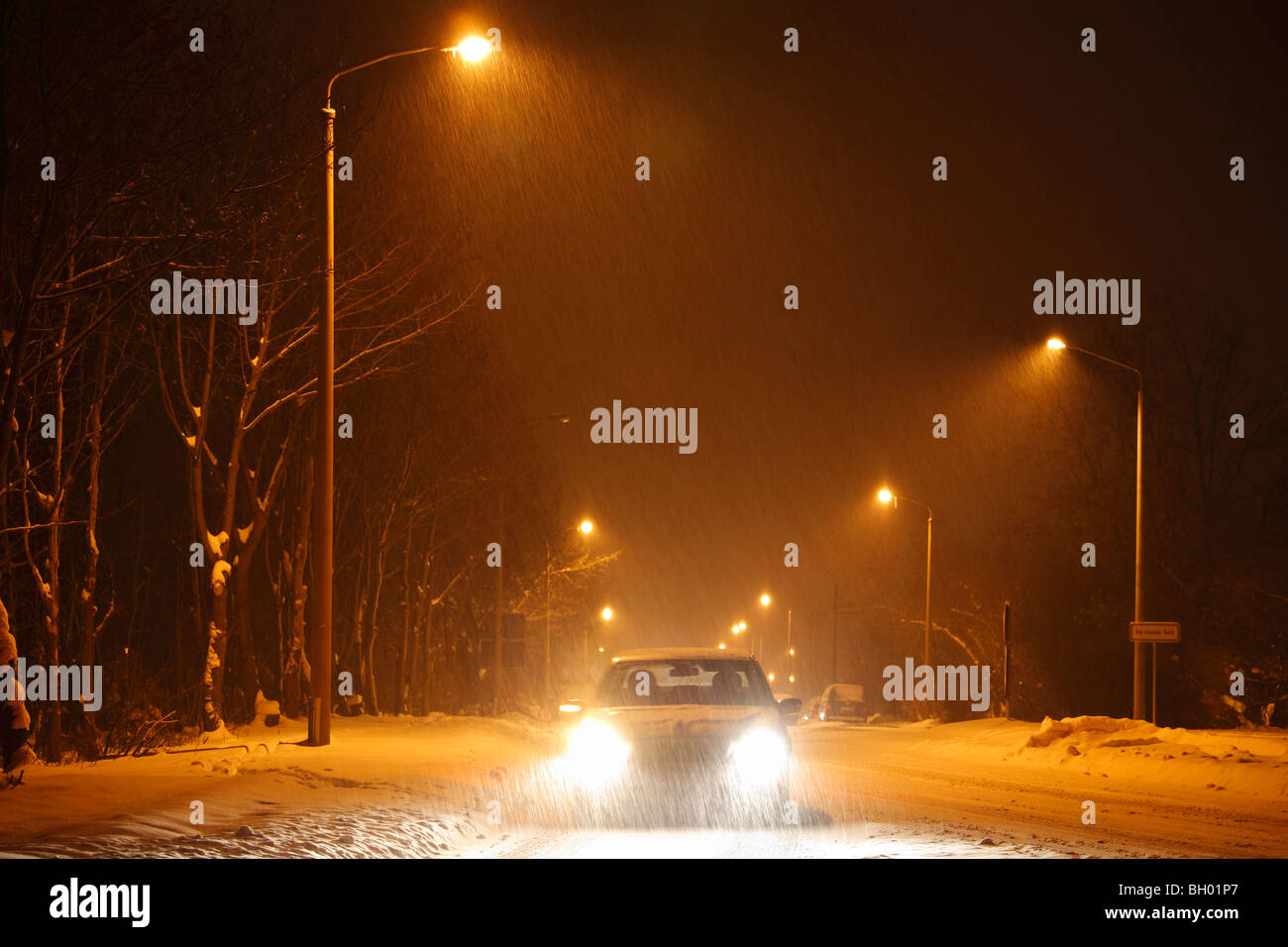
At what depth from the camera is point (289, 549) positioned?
35.7 m

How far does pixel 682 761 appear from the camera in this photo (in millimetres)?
12273

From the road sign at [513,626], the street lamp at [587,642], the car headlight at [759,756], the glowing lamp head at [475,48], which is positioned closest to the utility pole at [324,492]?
the glowing lamp head at [475,48]

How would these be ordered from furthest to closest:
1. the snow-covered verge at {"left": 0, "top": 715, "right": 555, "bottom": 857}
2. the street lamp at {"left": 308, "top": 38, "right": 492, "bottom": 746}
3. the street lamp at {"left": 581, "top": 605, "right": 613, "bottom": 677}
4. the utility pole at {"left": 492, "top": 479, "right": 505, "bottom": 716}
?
the street lamp at {"left": 581, "top": 605, "right": 613, "bottom": 677}, the utility pole at {"left": 492, "top": 479, "right": 505, "bottom": 716}, the street lamp at {"left": 308, "top": 38, "right": 492, "bottom": 746}, the snow-covered verge at {"left": 0, "top": 715, "right": 555, "bottom": 857}

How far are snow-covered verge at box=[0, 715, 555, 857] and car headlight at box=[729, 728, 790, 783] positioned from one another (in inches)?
96.9

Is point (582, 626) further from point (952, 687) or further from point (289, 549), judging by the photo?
point (289, 549)

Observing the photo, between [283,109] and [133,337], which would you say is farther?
[133,337]

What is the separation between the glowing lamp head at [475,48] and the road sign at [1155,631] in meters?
17.5

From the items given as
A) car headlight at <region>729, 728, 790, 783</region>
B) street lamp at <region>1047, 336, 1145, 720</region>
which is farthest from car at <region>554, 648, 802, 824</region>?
street lamp at <region>1047, 336, 1145, 720</region>

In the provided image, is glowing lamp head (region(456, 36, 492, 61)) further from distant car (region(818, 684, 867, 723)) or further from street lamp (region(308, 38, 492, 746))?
distant car (region(818, 684, 867, 723))

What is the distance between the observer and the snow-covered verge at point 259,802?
382 inches

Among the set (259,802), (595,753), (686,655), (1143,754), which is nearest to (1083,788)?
(1143,754)

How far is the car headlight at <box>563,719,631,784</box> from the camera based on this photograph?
12430mm
